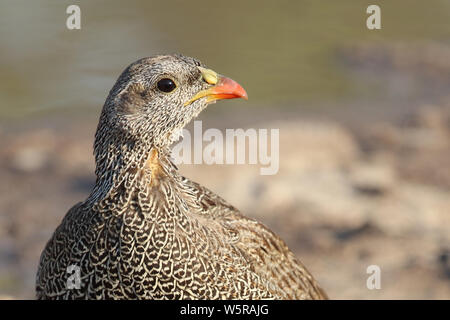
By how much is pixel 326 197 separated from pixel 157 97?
17.2ft

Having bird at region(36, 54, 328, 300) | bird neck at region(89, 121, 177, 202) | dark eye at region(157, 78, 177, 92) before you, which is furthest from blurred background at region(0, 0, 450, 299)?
dark eye at region(157, 78, 177, 92)

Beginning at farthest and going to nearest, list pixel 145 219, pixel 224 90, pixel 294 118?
pixel 294 118, pixel 224 90, pixel 145 219

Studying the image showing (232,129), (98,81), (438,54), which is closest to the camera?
(232,129)

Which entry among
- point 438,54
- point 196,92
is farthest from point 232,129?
point 196,92

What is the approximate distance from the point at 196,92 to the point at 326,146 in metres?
6.00

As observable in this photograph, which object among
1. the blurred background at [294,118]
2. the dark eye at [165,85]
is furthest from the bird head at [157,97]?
the blurred background at [294,118]

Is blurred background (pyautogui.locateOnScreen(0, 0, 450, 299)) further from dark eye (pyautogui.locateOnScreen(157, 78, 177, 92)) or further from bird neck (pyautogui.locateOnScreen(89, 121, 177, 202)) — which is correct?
dark eye (pyautogui.locateOnScreen(157, 78, 177, 92))

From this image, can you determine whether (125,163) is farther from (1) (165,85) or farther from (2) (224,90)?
(2) (224,90)

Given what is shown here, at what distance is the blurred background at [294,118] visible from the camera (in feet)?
33.5

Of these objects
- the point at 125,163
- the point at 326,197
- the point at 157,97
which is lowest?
the point at 326,197

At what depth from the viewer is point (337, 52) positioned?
16391 millimetres

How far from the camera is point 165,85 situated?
243 inches

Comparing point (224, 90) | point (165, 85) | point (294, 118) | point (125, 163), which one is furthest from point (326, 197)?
point (125, 163)
